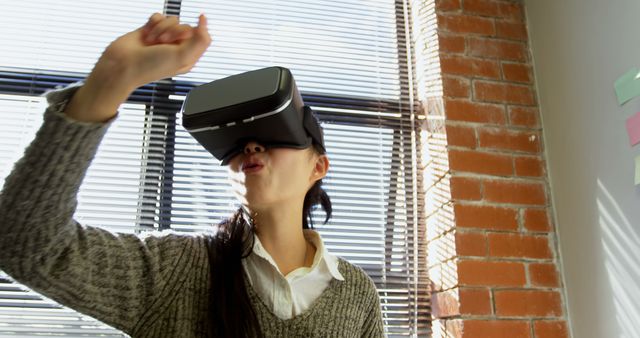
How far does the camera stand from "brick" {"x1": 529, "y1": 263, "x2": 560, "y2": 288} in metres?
1.61

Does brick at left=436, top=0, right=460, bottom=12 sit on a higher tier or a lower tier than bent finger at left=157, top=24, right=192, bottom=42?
higher

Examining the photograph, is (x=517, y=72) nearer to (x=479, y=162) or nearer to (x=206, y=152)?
(x=479, y=162)

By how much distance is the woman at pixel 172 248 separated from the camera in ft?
2.24

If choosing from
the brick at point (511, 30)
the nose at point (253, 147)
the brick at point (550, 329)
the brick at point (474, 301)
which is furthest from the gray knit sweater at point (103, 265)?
the brick at point (511, 30)

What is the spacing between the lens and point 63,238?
2.41ft

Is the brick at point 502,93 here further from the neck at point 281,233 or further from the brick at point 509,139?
the neck at point 281,233

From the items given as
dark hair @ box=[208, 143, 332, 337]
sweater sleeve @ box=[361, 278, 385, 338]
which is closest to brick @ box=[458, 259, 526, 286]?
sweater sleeve @ box=[361, 278, 385, 338]

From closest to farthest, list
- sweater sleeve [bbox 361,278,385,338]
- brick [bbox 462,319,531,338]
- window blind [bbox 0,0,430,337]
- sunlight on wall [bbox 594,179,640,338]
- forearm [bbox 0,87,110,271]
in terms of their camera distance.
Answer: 1. forearm [bbox 0,87,110,271]
2. sweater sleeve [bbox 361,278,385,338]
3. sunlight on wall [bbox 594,179,640,338]
4. brick [bbox 462,319,531,338]
5. window blind [bbox 0,0,430,337]

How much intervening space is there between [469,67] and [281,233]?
1077 millimetres

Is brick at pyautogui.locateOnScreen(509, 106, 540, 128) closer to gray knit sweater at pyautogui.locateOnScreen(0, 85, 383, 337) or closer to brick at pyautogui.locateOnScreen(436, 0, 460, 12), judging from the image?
brick at pyautogui.locateOnScreen(436, 0, 460, 12)

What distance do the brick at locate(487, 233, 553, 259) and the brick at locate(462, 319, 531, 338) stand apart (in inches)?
8.3

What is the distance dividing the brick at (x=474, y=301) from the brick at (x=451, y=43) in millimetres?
859

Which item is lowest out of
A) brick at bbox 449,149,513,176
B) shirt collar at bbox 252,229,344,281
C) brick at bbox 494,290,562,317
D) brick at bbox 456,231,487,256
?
brick at bbox 494,290,562,317

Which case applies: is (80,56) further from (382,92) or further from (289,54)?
(382,92)
